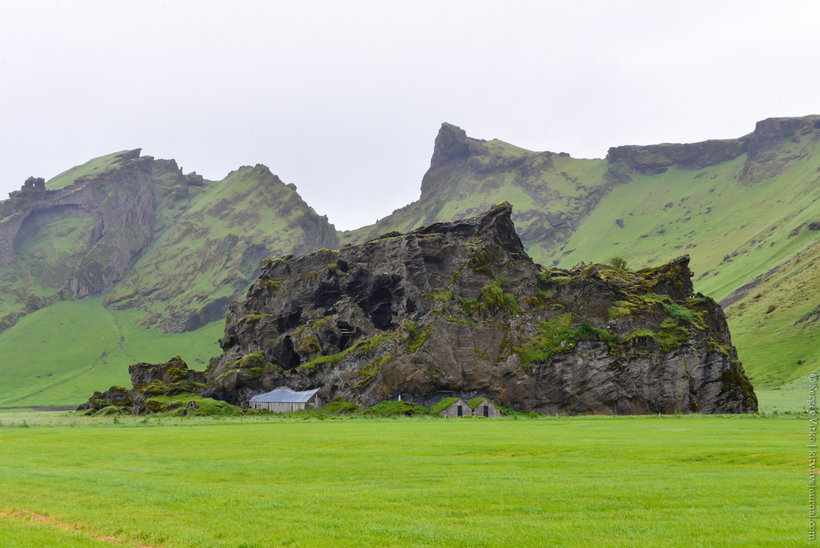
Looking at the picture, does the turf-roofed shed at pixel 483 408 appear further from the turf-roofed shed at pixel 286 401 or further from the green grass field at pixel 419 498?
the green grass field at pixel 419 498

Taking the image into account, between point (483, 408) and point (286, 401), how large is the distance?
1798 inches

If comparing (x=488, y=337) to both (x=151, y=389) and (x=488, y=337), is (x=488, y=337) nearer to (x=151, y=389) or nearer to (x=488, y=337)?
(x=488, y=337)

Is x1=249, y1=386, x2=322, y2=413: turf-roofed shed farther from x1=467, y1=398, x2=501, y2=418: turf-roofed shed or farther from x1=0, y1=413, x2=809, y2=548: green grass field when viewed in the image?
x1=0, y1=413, x2=809, y2=548: green grass field

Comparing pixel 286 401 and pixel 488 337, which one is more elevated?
pixel 488 337

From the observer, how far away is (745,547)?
15586mm

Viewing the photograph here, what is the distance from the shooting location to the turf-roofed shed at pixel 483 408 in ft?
375

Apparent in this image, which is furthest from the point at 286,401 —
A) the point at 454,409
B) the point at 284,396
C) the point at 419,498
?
the point at 419,498

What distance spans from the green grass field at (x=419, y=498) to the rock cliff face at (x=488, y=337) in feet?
275

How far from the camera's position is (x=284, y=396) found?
133125mm

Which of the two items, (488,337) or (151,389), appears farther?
(151,389)

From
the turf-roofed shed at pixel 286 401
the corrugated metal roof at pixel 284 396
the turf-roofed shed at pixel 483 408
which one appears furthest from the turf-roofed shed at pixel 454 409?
the corrugated metal roof at pixel 284 396

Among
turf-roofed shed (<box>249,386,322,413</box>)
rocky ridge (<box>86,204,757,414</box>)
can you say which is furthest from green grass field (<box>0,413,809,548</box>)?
turf-roofed shed (<box>249,386,322,413</box>)

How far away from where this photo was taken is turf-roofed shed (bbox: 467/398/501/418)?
114 meters

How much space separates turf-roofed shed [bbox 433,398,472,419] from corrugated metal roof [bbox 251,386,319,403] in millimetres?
32344
